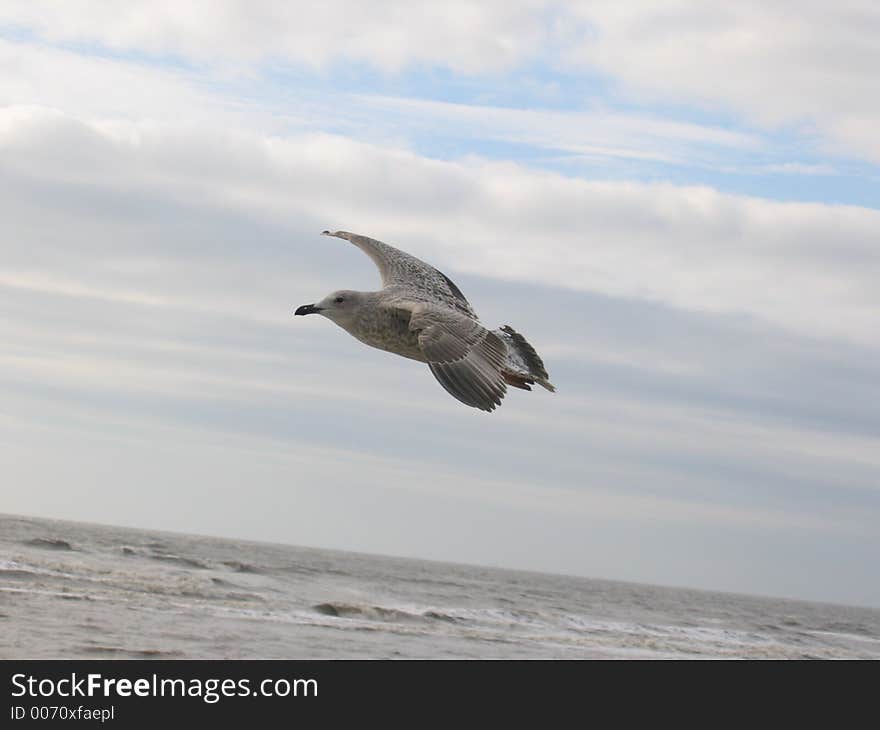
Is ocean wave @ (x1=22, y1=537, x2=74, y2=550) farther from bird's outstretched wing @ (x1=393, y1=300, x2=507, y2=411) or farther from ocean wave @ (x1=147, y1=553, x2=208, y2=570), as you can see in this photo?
bird's outstretched wing @ (x1=393, y1=300, x2=507, y2=411)

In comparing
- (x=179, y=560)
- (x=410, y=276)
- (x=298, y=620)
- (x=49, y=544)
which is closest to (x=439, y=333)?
(x=410, y=276)

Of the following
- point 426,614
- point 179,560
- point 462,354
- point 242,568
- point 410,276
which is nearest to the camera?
point 462,354

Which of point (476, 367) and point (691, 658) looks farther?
point (691, 658)

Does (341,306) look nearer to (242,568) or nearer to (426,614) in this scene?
(426,614)

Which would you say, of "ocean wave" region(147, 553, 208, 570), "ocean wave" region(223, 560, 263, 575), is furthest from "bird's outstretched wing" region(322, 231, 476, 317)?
"ocean wave" region(223, 560, 263, 575)

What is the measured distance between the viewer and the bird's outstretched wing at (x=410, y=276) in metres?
12.5

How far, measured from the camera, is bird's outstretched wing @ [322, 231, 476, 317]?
12492mm

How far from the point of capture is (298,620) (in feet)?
96.4

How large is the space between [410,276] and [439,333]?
321 cm
